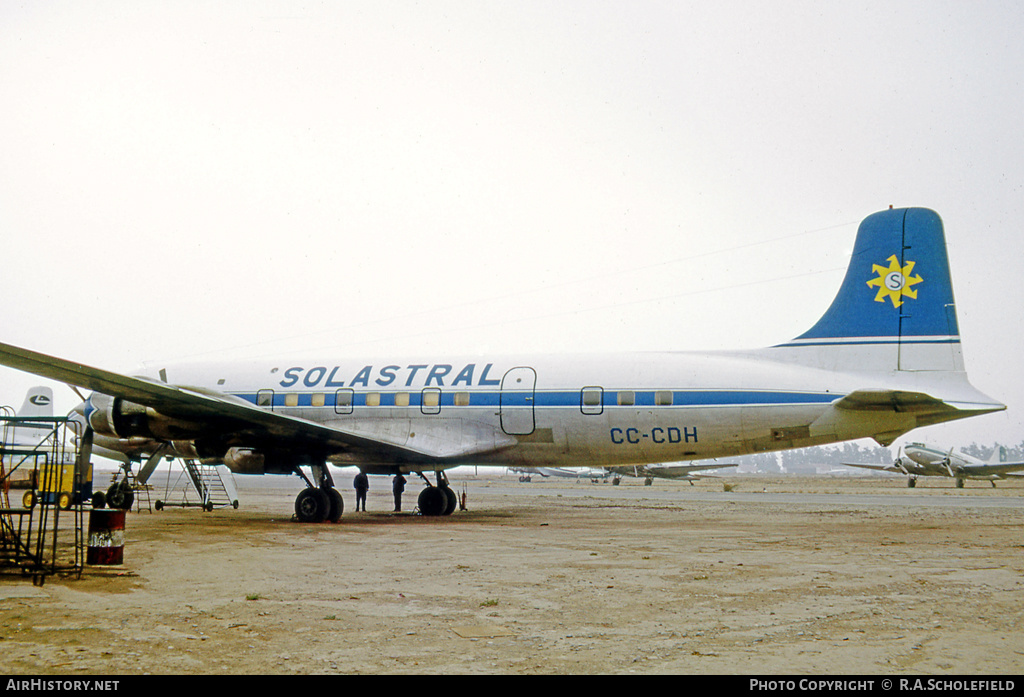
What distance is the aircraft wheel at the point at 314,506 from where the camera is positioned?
17.1 meters

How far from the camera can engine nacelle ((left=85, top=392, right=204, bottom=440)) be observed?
16.1m

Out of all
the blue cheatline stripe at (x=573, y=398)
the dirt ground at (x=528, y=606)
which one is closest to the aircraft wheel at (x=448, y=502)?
the blue cheatline stripe at (x=573, y=398)

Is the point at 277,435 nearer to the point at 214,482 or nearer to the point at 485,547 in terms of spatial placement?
the point at 485,547

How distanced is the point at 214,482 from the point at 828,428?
18893 millimetres

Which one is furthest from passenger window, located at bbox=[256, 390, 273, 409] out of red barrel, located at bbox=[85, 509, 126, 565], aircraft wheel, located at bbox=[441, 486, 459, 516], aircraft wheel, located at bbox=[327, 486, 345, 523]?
red barrel, located at bbox=[85, 509, 126, 565]

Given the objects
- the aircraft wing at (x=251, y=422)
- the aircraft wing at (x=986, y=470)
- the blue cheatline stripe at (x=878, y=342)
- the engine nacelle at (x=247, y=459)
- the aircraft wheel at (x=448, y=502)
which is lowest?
the aircraft wing at (x=986, y=470)

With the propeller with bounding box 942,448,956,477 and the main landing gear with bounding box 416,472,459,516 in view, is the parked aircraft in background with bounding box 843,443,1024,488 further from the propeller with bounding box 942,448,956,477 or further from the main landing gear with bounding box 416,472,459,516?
the main landing gear with bounding box 416,472,459,516

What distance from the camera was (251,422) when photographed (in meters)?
16.0

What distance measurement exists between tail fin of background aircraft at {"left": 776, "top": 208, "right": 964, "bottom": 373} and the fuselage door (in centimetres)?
574

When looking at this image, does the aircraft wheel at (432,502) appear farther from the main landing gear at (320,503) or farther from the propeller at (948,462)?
the propeller at (948,462)

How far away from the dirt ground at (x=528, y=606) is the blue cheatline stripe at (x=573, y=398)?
2802 millimetres

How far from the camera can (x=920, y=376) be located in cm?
1513

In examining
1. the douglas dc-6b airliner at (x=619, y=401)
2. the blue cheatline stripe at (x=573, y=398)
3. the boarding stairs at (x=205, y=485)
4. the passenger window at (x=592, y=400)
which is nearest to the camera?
the douglas dc-6b airliner at (x=619, y=401)
